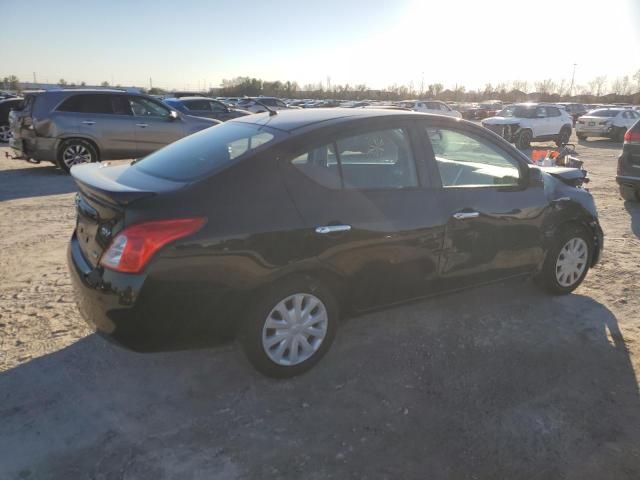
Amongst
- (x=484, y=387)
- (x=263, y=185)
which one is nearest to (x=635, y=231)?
(x=484, y=387)

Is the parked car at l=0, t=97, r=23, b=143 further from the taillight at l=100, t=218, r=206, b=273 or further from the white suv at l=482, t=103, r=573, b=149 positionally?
the white suv at l=482, t=103, r=573, b=149

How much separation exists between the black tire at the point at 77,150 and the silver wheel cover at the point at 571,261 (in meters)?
8.95

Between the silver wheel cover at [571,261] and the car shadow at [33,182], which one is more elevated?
the silver wheel cover at [571,261]

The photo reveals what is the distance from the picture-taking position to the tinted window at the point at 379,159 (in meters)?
3.25

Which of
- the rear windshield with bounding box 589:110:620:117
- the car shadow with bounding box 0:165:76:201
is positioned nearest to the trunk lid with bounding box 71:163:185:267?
the car shadow with bounding box 0:165:76:201

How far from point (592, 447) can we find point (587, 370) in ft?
2.77

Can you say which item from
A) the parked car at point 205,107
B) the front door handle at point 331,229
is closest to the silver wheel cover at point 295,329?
the front door handle at point 331,229

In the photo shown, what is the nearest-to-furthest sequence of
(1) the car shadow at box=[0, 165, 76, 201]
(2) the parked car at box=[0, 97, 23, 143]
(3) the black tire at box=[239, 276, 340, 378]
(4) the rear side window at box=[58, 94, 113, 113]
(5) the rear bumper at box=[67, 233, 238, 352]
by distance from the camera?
(5) the rear bumper at box=[67, 233, 238, 352]
(3) the black tire at box=[239, 276, 340, 378]
(1) the car shadow at box=[0, 165, 76, 201]
(4) the rear side window at box=[58, 94, 113, 113]
(2) the parked car at box=[0, 97, 23, 143]

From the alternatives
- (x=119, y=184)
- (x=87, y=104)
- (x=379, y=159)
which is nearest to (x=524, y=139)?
(x=87, y=104)

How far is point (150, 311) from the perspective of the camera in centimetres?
264

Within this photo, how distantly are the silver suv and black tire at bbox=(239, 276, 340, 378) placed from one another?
8.60 m

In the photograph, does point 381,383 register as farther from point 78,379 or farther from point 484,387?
point 78,379

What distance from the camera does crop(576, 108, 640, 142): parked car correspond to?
867 inches

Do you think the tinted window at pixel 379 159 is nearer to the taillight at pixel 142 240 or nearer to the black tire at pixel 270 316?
the black tire at pixel 270 316
